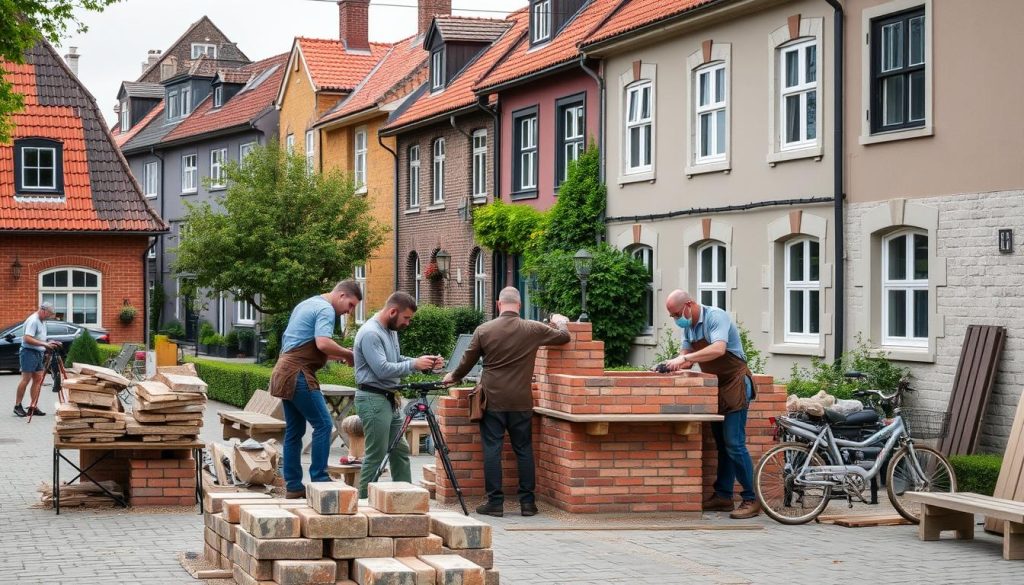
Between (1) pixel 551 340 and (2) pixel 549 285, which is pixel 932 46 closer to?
(1) pixel 551 340

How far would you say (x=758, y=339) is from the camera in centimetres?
1892

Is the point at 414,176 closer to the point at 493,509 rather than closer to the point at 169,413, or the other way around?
the point at 169,413

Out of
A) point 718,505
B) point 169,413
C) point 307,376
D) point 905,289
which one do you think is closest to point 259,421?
point 169,413

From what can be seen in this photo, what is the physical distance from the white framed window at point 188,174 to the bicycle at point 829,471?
128 ft

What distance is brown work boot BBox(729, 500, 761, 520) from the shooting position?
11914mm

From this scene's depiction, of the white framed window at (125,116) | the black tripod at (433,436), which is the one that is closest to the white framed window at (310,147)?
the white framed window at (125,116)

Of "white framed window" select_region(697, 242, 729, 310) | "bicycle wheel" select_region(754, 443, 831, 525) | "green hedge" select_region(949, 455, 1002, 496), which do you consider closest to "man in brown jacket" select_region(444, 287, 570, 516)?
"bicycle wheel" select_region(754, 443, 831, 525)

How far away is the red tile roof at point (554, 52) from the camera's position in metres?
25.1

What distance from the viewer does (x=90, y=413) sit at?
12.0 meters

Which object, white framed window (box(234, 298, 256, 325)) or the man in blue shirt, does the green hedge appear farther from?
white framed window (box(234, 298, 256, 325))

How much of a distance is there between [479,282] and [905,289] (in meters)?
13.9

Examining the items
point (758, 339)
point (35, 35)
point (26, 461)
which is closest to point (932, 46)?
point (758, 339)

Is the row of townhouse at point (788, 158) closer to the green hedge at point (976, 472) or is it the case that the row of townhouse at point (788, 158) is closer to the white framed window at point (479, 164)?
the white framed window at point (479, 164)

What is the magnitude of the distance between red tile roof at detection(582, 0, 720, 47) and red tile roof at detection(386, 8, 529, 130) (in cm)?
517
